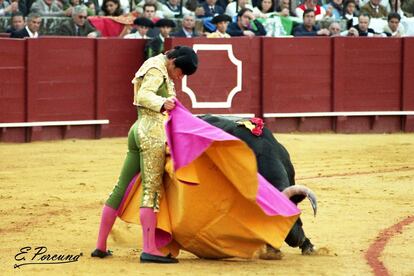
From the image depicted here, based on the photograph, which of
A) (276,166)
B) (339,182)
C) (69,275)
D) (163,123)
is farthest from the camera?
(339,182)

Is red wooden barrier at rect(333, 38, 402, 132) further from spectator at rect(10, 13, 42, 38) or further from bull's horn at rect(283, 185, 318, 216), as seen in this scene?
bull's horn at rect(283, 185, 318, 216)

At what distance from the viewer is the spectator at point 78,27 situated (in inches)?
508

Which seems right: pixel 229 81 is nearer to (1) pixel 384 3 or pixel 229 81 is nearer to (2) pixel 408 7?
(1) pixel 384 3

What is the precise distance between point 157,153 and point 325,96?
8.34m

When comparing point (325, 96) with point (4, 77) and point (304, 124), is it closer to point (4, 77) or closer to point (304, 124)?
point (304, 124)

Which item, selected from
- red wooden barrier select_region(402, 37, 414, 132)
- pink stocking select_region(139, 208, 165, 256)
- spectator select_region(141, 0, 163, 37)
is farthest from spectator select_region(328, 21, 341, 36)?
pink stocking select_region(139, 208, 165, 256)

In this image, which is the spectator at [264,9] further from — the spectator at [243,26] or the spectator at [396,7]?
the spectator at [396,7]

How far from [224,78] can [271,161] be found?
6829 mm

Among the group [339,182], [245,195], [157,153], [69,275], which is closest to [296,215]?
[245,195]

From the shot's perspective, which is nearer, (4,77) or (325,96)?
(4,77)

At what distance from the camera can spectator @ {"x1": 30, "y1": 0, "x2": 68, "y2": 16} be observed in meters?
13.0

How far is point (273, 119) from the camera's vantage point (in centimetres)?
1377

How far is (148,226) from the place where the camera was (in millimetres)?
5949

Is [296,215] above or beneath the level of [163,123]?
beneath
